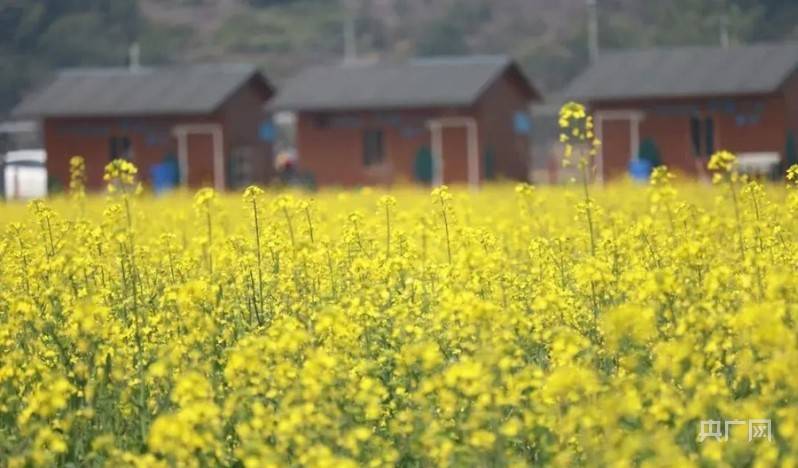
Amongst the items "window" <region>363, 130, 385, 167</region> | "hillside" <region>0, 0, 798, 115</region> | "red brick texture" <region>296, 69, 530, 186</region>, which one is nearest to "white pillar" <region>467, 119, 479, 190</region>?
"red brick texture" <region>296, 69, 530, 186</region>

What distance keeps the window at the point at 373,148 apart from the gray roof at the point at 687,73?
4935 millimetres

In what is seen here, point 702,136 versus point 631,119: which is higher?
point 631,119

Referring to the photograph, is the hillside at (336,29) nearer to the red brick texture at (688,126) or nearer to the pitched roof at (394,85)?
the pitched roof at (394,85)

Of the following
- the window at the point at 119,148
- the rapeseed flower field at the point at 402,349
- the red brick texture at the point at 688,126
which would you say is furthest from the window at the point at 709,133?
the rapeseed flower field at the point at 402,349

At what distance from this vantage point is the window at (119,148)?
4928cm

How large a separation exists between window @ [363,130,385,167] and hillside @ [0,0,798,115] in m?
27.7

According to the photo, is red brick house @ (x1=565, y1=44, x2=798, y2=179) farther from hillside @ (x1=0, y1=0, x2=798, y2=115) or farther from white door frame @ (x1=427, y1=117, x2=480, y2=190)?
hillside @ (x1=0, y1=0, x2=798, y2=115)

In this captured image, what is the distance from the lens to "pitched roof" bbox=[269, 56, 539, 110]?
46.4 m

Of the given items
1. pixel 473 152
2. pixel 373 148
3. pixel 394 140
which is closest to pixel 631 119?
pixel 473 152

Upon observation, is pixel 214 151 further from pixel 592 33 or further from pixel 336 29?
pixel 336 29

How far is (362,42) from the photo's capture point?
94500 millimetres

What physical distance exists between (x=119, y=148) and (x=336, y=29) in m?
46.7

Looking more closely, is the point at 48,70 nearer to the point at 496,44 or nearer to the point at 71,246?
the point at 496,44

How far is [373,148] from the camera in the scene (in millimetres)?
47781
